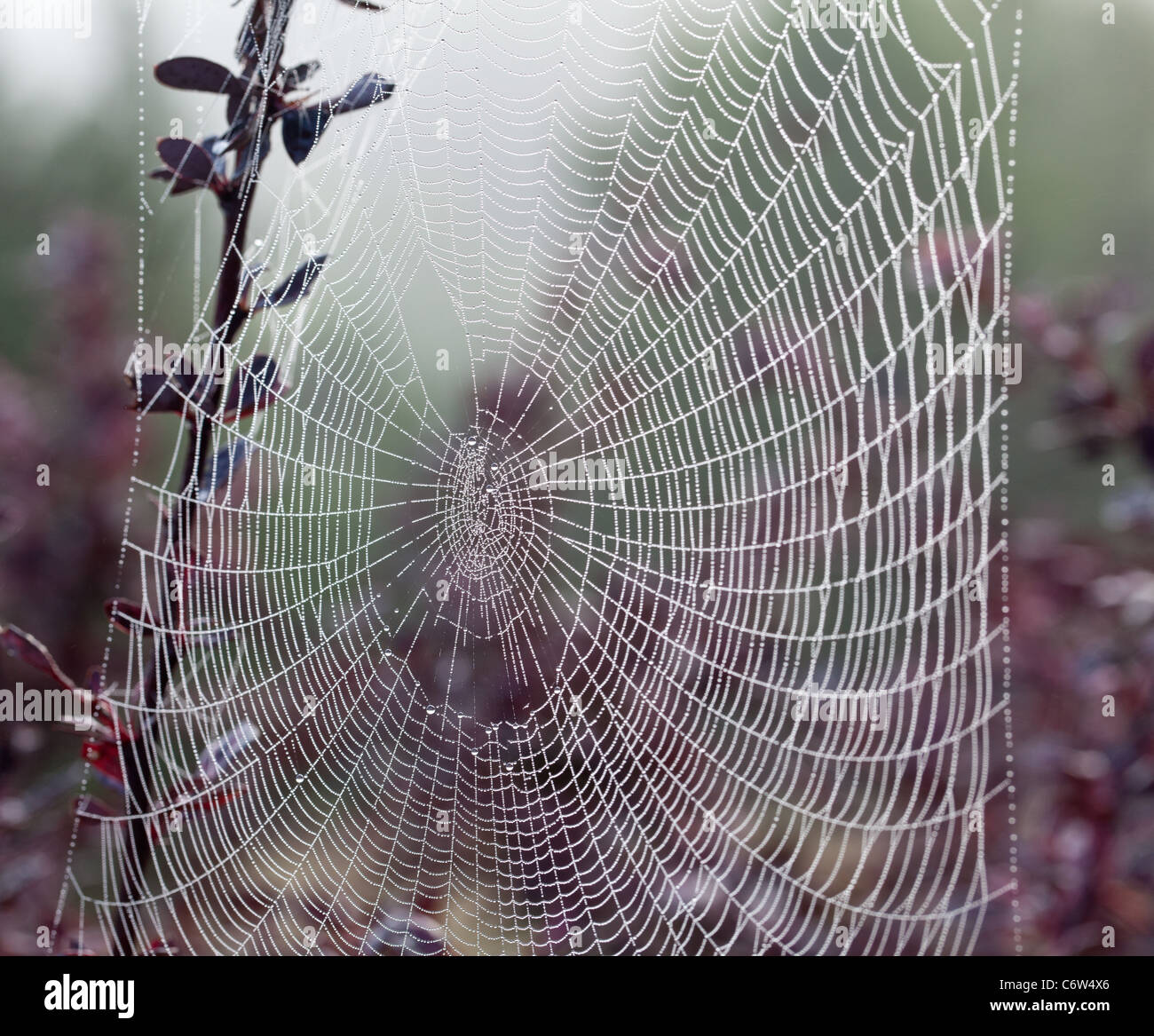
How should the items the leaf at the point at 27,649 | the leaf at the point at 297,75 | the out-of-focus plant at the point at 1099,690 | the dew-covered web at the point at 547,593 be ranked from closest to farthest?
the leaf at the point at 27,649, the leaf at the point at 297,75, the out-of-focus plant at the point at 1099,690, the dew-covered web at the point at 547,593

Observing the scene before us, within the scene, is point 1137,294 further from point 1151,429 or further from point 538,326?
point 538,326

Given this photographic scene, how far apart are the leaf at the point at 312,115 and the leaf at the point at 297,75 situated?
0.14ft

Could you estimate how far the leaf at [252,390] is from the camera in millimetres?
1264

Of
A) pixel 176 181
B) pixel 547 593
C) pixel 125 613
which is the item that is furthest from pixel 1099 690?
pixel 176 181

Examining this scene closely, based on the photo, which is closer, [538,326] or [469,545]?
[469,545]

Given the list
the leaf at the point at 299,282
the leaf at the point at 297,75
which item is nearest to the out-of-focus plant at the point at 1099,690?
the leaf at the point at 299,282

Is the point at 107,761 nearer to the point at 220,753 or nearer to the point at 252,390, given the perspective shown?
the point at 220,753

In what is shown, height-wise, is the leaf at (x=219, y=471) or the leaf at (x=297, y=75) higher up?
the leaf at (x=297, y=75)

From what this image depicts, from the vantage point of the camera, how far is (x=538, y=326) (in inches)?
108

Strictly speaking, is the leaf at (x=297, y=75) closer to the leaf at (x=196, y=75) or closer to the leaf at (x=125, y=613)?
the leaf at (x=196, y=75)

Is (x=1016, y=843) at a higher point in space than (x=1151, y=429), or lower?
lower

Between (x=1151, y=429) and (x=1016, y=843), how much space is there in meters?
0.95
